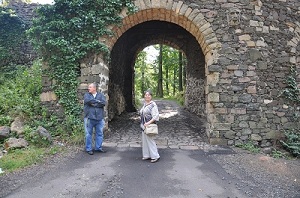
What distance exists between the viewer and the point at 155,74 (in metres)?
25.4

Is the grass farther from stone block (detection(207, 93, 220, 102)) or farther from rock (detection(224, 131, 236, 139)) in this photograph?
rock (detection(224, 131, 236, 139))

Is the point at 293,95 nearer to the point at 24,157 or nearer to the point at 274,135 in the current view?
the point at 274,135

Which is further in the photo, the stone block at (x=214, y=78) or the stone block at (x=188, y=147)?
the stone block at (x=214, y=78)

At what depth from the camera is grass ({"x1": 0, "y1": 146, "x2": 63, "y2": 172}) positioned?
14.4ft

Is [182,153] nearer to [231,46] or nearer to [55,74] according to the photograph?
[231,46]

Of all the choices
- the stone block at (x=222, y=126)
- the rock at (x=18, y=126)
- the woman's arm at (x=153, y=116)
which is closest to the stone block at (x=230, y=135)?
the stone block at (x=222, y=126)

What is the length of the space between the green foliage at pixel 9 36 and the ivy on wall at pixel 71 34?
354 cm

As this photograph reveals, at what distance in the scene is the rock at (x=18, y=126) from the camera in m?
5.79

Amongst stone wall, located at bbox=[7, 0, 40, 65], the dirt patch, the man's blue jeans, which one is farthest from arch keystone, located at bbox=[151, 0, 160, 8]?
stone wall, located at bbox=[7, 0, 40, 65]

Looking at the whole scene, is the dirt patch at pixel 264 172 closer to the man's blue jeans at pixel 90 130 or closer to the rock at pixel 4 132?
the man's blue jeans at pixel 90 130

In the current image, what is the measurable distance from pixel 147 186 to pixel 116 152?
1.90m

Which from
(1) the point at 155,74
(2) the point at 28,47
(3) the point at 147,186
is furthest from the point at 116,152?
(1) the point at 155,74

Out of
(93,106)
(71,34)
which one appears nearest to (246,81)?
(93,106)

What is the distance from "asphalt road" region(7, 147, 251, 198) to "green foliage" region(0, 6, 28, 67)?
6.25 m
